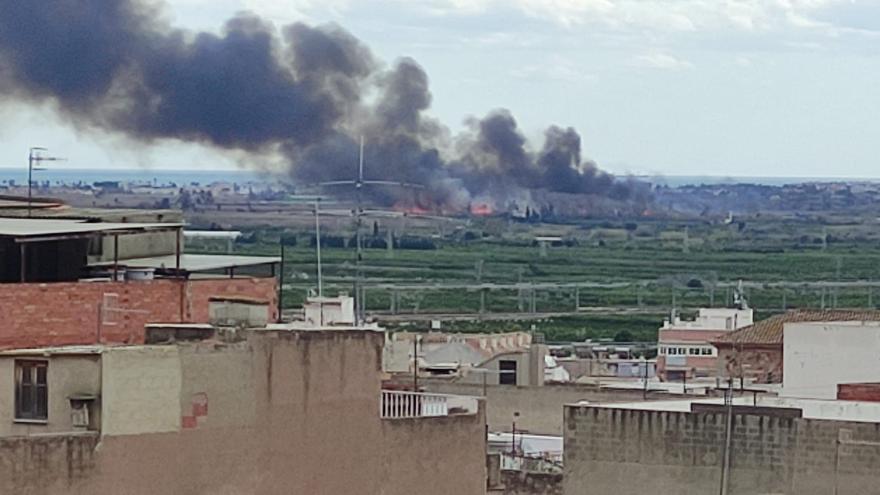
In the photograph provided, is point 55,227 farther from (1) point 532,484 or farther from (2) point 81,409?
(1) point 532,484

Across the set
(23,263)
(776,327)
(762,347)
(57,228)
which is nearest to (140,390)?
(23,263)

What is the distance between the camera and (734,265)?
462 feet

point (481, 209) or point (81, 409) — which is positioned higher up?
point (481, 209)

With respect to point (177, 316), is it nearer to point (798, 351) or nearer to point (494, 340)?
point (798, 351)

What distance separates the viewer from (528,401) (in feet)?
109

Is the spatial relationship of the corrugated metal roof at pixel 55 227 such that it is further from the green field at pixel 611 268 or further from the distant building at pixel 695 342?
the green field at pixel 611 268

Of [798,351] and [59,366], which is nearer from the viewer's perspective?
[59,366]

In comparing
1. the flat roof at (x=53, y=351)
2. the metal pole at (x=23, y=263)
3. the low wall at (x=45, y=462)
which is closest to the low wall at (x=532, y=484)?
the metal pole at (x=23, y=263)

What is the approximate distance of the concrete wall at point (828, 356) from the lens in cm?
2575

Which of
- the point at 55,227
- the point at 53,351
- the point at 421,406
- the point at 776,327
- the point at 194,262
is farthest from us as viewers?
the point at 776,327

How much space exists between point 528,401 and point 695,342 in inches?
739

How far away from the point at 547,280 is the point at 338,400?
109690mm

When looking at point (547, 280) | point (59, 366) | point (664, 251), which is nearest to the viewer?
point (59, 366)

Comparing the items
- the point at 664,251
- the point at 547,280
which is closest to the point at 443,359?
the point at 547,280
